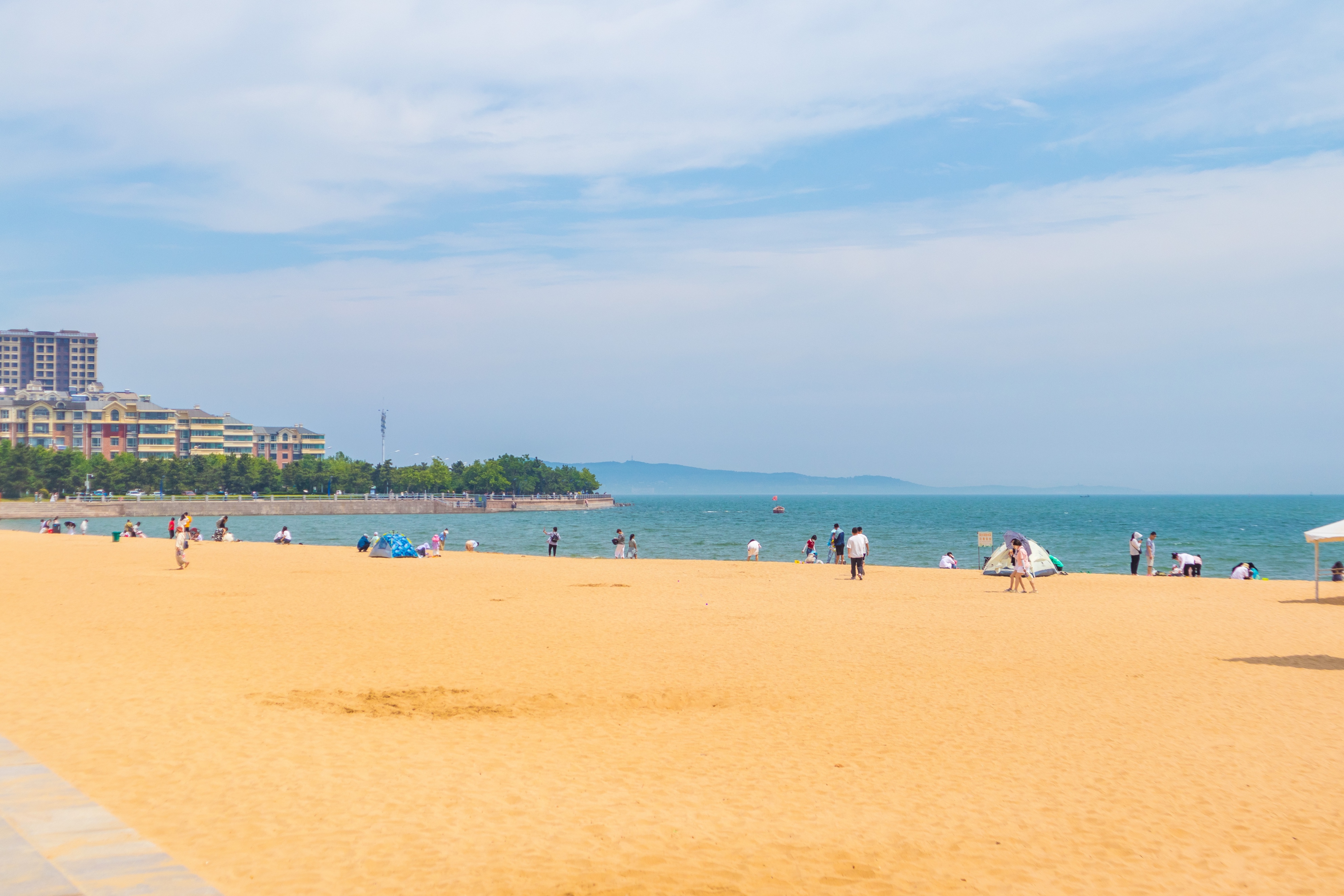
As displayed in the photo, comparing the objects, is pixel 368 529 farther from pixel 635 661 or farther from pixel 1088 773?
pixel 1088 773

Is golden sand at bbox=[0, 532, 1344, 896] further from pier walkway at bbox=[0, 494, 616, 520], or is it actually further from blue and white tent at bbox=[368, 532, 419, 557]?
pier walkway at bbox=[0, 494, 616, 520]

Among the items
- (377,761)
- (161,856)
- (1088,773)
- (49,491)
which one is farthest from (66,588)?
(49,491)

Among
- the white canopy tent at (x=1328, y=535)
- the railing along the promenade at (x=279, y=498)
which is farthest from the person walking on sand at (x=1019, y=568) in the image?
the railing along the promenade at (x=279, y=498)

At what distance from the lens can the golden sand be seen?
7.34 m

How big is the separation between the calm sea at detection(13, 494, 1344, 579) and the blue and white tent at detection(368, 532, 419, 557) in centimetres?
1893

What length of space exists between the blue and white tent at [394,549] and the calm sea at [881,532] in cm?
1893

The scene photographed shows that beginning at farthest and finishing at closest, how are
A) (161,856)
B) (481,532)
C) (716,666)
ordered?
1. (481,532)
2. (716,666)
3. (161,856)

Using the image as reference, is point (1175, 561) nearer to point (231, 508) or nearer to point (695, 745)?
point (695, 745)

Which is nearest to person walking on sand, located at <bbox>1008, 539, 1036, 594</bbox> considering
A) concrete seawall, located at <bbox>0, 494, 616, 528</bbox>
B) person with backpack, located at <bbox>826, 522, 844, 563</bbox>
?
person with backpack, located at <bbox>826, 522, 844, 563</bbox>

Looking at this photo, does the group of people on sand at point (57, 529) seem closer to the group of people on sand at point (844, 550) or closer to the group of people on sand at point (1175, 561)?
the group of people on sand at point (844, 550)

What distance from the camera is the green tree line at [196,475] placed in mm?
134000

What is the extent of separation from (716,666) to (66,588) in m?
19.2

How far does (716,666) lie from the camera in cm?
1602

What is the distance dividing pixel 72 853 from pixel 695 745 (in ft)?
20.1
